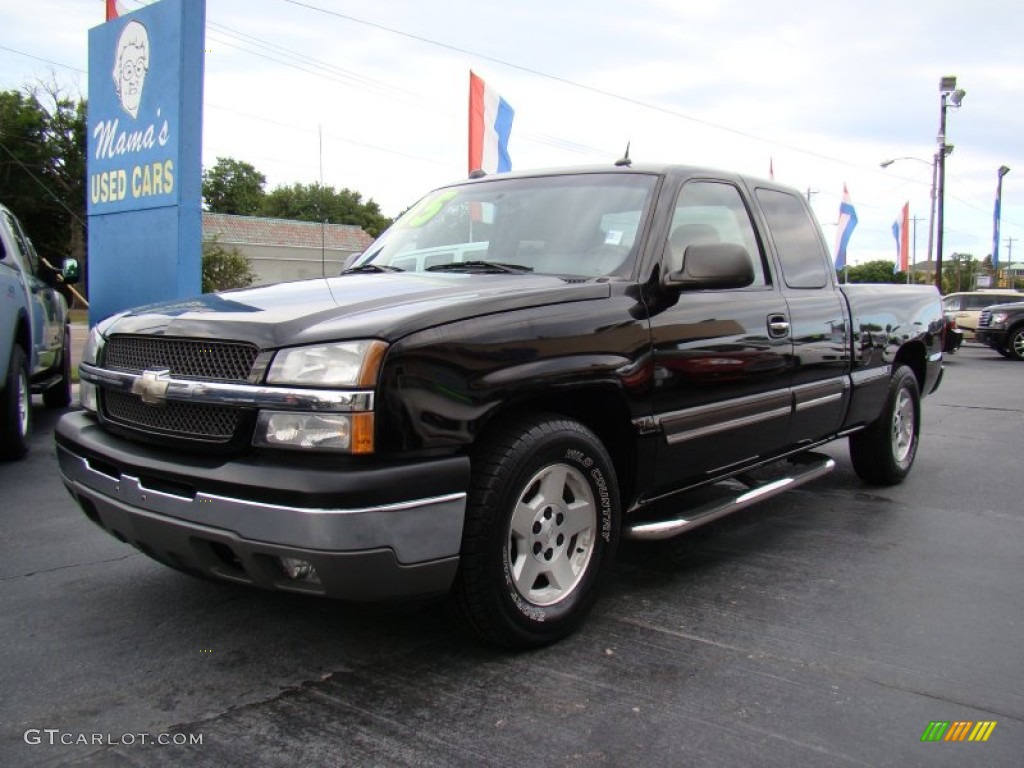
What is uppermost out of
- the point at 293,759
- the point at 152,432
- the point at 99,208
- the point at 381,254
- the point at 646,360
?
the point at 99,208

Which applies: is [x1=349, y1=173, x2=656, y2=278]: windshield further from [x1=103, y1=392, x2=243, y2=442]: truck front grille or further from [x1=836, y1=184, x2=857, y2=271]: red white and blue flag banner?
[x1=836, y1=184, x2=857, y2=271]: red white and blue flag banner

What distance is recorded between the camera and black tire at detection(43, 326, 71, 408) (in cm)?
863

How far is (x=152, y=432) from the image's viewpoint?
2.93m

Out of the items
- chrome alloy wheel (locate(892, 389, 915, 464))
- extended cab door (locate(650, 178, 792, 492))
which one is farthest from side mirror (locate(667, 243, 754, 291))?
chrome alloy wheel (locate(892, 389, 915, 464))

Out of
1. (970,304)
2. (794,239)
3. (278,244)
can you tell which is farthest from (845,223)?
(278,244)

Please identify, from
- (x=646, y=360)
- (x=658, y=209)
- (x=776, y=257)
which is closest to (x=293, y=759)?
(x=646, y=360)

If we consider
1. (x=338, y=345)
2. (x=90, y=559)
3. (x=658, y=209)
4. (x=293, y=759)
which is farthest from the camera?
(x=90, y=559)

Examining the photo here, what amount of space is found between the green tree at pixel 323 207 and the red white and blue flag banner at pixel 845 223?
73.6 metres

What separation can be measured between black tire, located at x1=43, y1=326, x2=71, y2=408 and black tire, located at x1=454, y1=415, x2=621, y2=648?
7053 mm

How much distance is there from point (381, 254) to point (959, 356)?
2044cm

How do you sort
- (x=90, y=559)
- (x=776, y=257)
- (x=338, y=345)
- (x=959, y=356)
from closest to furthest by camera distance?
(x=338, y=345) → (x=90, y=559) → (x=776, y=257) → (x=959, y=356)

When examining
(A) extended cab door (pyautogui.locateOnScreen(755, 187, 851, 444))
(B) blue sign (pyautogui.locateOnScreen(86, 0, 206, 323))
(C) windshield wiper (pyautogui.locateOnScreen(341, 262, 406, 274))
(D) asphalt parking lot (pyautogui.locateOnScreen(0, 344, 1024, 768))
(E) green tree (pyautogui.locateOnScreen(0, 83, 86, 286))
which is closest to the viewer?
(D) asphalt parking lot (pyautogui.locateOnScreen(0, 344, 1024, 768))

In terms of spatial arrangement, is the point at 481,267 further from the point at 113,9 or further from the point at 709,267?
the point at 113,9

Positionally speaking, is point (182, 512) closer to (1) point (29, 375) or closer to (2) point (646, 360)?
(2) point (646, 360)
